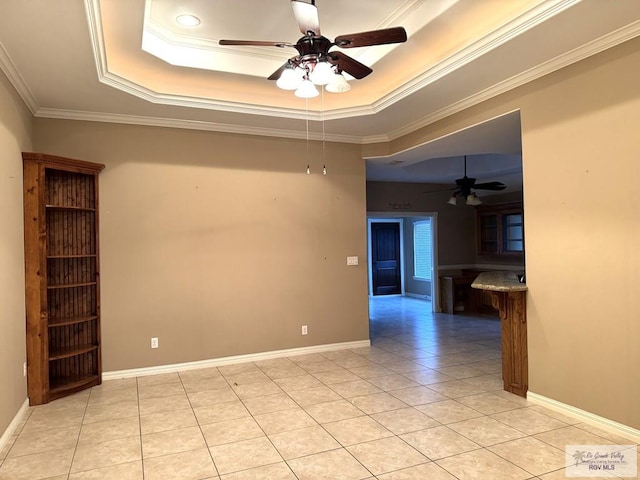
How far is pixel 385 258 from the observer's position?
467 inches

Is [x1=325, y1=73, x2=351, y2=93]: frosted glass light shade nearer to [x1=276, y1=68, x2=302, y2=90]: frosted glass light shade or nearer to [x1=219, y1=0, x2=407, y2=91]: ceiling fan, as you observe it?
[x1=219, y1=0, x2=407, y2=91]: ceiling fan

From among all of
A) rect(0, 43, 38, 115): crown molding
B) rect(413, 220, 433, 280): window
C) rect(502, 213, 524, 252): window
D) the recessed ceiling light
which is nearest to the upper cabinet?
rect(502, 213, 524, 252): window

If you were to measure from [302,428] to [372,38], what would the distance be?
2753 mm

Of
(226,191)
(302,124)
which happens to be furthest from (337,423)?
(302,124)

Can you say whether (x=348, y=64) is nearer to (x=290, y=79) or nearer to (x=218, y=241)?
(x=290, y=79)

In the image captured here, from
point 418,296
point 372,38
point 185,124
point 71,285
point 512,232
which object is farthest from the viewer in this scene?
point 418,296

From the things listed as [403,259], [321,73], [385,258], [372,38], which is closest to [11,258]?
[321,73]

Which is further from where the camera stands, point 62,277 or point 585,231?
point 62,277

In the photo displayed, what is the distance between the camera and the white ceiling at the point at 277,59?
9.25 ft

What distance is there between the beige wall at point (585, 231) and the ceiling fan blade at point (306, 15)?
6.76ft

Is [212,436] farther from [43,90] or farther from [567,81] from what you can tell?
[567,81]

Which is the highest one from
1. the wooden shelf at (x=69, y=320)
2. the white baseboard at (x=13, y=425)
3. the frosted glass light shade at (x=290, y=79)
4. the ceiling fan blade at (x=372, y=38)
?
the ceiling fan blade at (x=372, y=38)

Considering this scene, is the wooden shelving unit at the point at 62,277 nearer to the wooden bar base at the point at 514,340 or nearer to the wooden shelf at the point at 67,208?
the wooden shelf at the point at 67,208

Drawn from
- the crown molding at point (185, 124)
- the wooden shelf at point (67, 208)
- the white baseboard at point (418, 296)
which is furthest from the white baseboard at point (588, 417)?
the white baseboard at point (418, 296)
